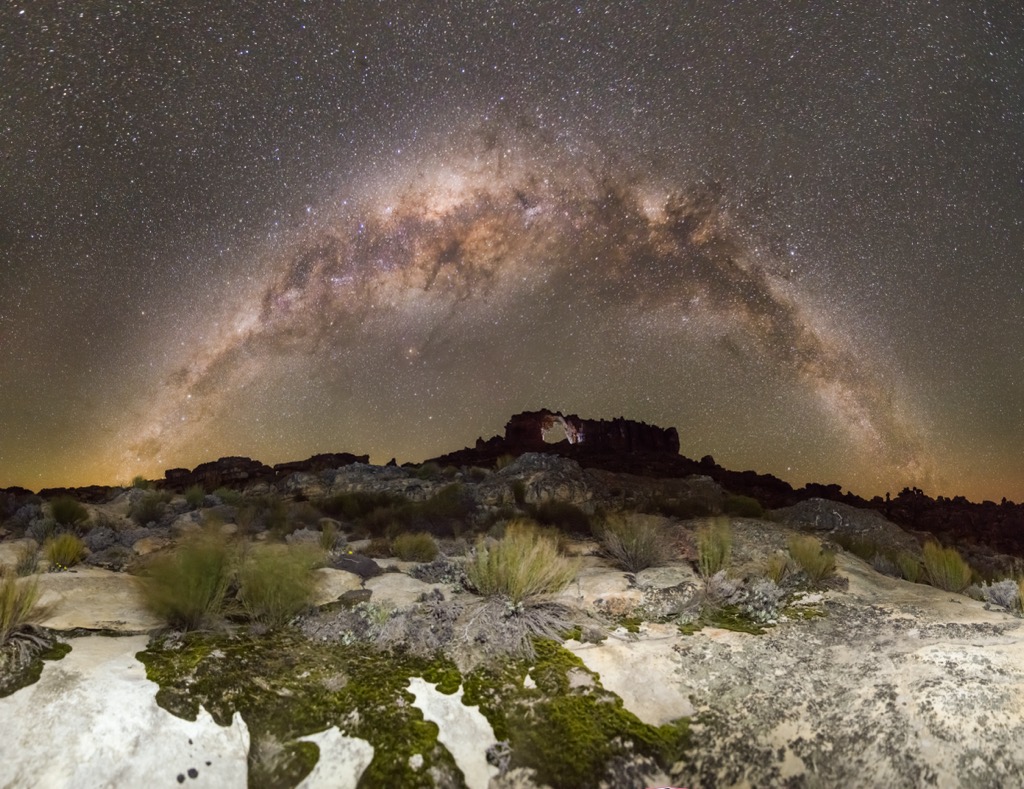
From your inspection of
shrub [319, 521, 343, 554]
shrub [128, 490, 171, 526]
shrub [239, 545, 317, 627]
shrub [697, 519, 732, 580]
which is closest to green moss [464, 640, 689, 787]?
shrub [239, 545, 317, 627]

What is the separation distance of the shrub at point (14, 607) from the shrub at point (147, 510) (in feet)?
41.8

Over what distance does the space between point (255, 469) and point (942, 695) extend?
146 feet

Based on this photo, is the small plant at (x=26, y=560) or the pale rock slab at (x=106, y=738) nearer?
the pale rock slab at (x=106, y=738)

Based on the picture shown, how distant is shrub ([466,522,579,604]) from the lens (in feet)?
21.4

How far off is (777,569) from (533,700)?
5010mm

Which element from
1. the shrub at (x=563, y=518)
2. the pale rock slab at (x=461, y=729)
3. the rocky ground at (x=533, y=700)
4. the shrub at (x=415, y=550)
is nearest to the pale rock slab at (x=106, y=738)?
the rocky ground at (x=533, y=700)

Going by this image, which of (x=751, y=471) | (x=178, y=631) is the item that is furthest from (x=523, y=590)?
(x=751, y=471)

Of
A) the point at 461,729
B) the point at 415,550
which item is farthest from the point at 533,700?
the point at 415,550

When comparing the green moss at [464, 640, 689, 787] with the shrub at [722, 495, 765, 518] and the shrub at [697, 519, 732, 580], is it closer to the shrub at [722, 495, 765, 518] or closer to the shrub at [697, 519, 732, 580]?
the shrub at [697, 519, 732, 580]

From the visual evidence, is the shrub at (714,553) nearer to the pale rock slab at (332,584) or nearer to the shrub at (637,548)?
the shrub at (637,548)

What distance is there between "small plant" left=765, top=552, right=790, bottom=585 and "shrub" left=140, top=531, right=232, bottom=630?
7404 mm

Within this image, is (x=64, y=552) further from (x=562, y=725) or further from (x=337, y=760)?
(x=562, y=725)

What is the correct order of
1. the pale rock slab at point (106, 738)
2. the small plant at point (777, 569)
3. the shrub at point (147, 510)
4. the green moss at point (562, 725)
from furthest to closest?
the shrub at point (147, 510)
the small plant at point (777, 569)
the green moss at point (562, 725)
the pale rock slab at point (106, 738)

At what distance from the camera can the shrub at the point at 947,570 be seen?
826cm
